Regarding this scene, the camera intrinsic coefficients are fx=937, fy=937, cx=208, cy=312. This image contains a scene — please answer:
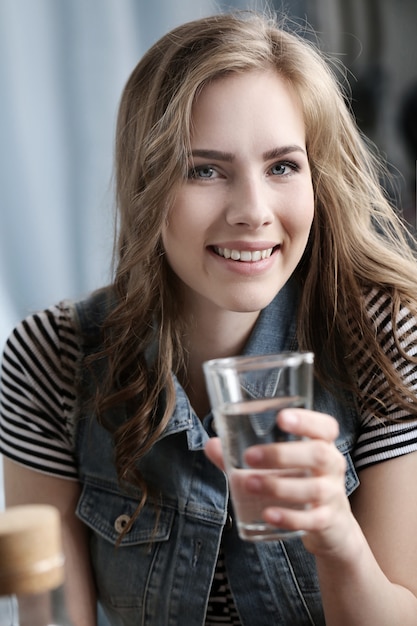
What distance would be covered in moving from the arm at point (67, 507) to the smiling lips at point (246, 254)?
50 cm

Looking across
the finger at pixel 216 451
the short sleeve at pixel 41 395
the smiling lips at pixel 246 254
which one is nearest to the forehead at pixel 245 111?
the smiling lips at pixel 246 254

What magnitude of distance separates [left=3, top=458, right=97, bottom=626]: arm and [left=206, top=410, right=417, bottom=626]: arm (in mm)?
471

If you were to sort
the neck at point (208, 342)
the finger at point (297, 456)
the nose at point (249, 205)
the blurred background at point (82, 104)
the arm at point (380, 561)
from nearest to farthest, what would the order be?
the finger at point (297, 456) < the arm at point (380, 561) < the nose at point (249, 205) < the neck at point (208, 342) < the blurred background at point (82, 104)

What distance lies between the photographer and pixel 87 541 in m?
1.62

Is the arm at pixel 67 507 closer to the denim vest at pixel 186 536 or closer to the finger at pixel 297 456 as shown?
the denim vest at pixel 186 536

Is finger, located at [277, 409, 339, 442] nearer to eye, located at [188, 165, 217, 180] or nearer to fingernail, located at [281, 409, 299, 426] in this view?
fingernail, located at [281, 409, 299, 426]

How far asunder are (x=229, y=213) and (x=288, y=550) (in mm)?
522

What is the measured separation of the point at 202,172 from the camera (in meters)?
1.41

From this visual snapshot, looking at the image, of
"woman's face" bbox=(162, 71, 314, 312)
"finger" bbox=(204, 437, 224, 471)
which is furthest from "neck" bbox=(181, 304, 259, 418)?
"finger" bbox=(204, 437, 224, 471)

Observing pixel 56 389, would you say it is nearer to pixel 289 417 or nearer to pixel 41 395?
pixel 41 395

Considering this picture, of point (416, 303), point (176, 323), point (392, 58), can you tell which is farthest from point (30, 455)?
point (392, 58)

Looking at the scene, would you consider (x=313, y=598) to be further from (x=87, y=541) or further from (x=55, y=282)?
(x=55, y=282)

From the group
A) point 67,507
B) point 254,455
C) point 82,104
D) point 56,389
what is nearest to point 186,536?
point 67,507

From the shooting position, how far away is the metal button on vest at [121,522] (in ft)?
4.97
